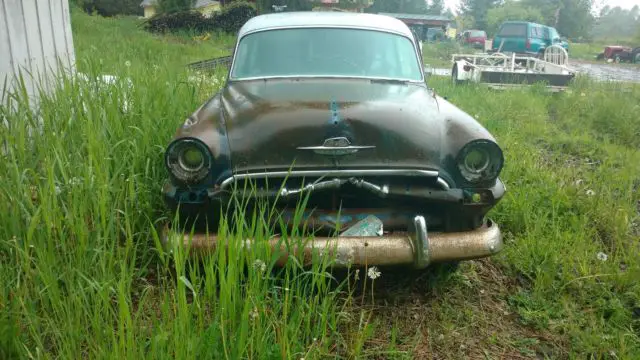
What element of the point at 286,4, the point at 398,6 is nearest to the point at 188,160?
the point at 286,4

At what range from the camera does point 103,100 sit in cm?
355

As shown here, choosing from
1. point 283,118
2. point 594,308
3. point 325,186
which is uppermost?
point 283,118

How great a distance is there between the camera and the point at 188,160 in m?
2.57

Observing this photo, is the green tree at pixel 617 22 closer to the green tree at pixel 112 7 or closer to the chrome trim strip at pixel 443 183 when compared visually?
the green tree at pixel 112 7

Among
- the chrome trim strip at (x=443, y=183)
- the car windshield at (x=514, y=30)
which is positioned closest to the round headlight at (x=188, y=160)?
the chrome trim strip at (x=443, y=183)

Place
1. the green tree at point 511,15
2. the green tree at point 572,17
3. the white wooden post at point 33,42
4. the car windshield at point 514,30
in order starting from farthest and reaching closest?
the green tree at point 572,17, the green tree at point 511,15, the car windshield at point 514,30, the white wooden post at point 33,42

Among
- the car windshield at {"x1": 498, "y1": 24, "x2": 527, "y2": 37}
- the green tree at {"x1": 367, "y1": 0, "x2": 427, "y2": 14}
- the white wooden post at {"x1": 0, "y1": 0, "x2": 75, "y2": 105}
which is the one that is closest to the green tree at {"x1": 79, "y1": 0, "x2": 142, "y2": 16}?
the green tree at {"x1": 367, "y1": 0, "x2": 427, "y2": 14}

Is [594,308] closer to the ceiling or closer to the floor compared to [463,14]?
closer to the floor

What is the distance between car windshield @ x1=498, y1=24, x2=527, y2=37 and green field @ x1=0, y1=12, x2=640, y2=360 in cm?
1552

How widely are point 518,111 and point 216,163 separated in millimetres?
6183

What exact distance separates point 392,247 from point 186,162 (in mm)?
1139

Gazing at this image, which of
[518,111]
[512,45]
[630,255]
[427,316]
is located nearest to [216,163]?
[427,316]

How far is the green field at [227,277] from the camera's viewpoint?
1.89m

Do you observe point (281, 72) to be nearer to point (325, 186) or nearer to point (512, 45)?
point (325, 186)
